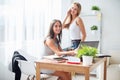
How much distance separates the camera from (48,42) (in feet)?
9.38

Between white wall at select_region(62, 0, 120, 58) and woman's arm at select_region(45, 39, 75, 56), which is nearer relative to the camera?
woman's arm at select_region(45, 39, 75, 56)

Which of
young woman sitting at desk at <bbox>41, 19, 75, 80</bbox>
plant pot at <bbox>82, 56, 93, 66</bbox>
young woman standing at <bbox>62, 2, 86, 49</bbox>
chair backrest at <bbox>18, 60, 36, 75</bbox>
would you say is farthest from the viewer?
young woman standing at <bbox>62, 2, 86, 49</bbox>

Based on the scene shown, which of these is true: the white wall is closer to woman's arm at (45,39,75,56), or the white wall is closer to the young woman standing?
the young woman standing

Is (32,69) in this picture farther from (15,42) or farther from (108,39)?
(108,39)

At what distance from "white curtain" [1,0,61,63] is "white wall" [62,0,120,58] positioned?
117cm

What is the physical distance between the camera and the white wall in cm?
432

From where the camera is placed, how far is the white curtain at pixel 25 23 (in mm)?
2988

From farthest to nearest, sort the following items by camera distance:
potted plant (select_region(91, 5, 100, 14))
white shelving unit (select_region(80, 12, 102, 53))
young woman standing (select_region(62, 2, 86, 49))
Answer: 1. white shelving unit (select_region(80, 12, 102, 53))
2. potted plant (select_region(91, 5, 100, 14))
3. young woman standing (select_region(62, 2, 86, 49))

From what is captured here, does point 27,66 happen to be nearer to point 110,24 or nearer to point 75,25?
point 75,25

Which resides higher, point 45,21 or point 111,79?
point 45,21

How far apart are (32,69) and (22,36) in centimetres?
75

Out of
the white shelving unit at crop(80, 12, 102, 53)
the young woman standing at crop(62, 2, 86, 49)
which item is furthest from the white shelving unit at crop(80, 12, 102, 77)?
the young woman standing at crop(62, 2, 86, 49)

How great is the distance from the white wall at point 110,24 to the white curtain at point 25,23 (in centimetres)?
117

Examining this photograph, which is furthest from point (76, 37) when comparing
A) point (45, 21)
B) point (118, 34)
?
point (118, 34)
